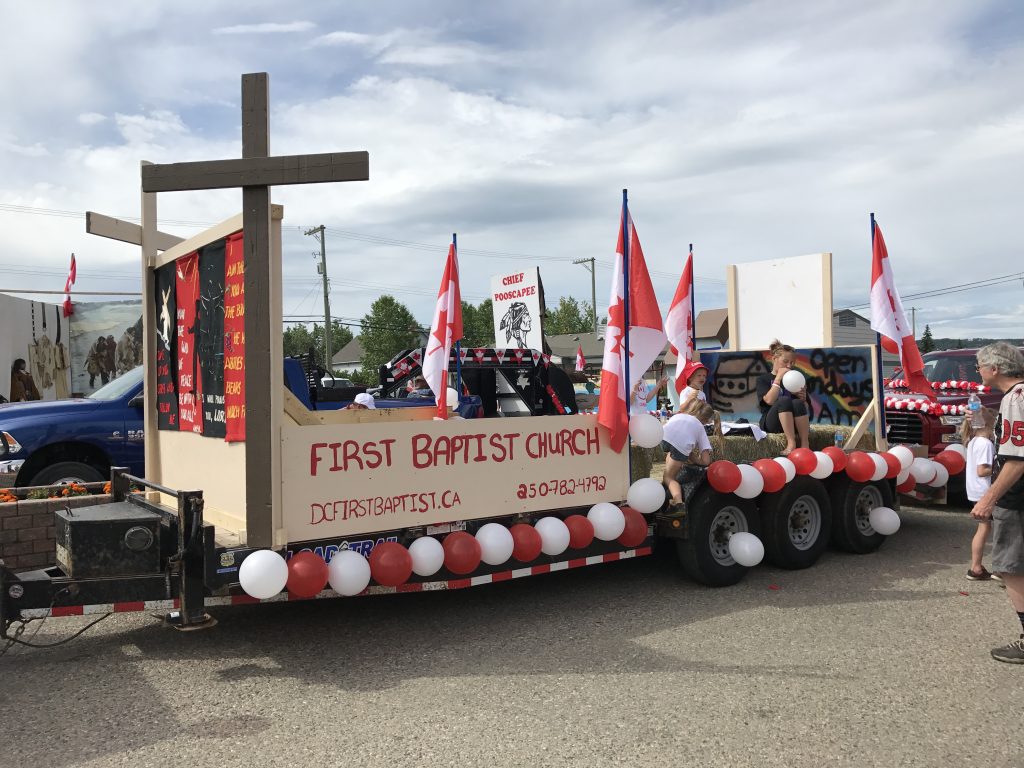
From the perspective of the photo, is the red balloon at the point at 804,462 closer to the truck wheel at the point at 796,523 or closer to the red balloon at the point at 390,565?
the truck wheel at the point at 796,523

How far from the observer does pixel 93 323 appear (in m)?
18.5

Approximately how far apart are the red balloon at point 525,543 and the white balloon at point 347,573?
1094 mm

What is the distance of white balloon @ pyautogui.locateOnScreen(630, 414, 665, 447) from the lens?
6188mm

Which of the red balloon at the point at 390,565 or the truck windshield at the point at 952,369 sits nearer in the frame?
A: the red balloon at the point at 390,565

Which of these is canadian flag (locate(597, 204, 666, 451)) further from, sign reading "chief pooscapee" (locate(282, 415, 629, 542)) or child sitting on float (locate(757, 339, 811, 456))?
child sitting on float (locate(757, 339, 811, 456))

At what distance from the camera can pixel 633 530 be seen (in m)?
6.08

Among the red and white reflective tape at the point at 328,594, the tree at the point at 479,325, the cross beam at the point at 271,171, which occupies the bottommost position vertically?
the red and white reflective tape at the point at 328,594

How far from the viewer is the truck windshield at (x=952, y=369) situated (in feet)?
38.6

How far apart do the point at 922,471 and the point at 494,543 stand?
16.9 feet

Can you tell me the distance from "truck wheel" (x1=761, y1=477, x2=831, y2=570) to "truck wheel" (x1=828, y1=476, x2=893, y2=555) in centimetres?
30

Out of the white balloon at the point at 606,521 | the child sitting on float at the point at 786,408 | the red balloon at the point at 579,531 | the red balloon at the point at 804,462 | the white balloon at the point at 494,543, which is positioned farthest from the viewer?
the child sitting on float at the point at 786,408

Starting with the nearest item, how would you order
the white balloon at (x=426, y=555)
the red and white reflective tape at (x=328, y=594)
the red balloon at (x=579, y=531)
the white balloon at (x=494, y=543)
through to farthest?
the red and white reflective tape at (x=328, y=594)
the white balloon at (x=426, y=555)
the white balloon at (x=494, y=543)
the red balloon at (x=579, y=531)

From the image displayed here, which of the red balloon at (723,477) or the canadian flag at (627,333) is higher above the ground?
the canadian flag at (627,333)

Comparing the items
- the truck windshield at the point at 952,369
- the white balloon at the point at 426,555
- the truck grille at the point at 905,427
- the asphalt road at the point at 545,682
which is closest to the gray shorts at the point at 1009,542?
the asphalt road at the point at 545,682
